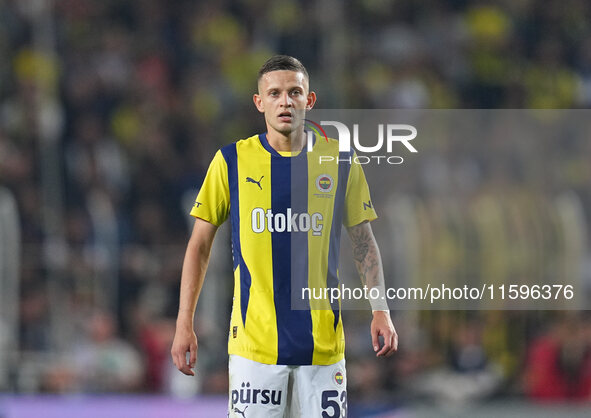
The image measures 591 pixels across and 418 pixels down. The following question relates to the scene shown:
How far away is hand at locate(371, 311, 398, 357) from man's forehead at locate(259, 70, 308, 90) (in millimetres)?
1050

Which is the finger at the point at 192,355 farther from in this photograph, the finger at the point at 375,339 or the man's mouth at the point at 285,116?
the man's mouth at the point at 285,116

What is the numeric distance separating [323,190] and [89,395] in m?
4.37

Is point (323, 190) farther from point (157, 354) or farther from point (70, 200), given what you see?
point (70, 200)

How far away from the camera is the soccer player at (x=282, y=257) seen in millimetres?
4617

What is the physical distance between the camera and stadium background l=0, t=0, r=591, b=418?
8.37 m

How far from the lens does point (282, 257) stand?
15.4 feet

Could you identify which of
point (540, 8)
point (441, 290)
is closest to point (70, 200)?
point (441, 290)

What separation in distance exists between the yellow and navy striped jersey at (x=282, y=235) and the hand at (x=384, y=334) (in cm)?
16

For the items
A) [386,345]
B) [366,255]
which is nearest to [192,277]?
[366,255]

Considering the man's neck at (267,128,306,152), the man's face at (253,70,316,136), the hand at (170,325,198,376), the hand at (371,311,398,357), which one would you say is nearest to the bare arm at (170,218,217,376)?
the hand at (170,325,198,376)

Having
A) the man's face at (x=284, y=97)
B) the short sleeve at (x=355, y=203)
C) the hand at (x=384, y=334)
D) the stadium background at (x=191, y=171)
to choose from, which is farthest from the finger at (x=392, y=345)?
the stadium background at (x=191, y=171)

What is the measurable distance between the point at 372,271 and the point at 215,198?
76 centimetres

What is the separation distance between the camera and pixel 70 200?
980cm

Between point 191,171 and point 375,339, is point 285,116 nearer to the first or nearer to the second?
point 375,339
